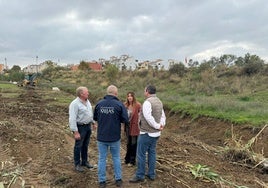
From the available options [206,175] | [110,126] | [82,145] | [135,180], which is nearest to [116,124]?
[110,126]

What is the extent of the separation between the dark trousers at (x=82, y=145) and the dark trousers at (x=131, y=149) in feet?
3.04

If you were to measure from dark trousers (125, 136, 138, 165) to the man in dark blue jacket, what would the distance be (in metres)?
1.13

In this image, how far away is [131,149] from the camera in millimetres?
8305

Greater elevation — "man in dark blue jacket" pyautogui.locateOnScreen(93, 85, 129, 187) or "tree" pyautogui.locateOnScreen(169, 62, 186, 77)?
"tree" pyautogui.locateOnScreen(169, 62, 186, 77)

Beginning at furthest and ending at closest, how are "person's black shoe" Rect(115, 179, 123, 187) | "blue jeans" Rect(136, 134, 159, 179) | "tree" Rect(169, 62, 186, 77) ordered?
1. "tree" Rect(169, 62, 186, 77)
2. "blue jeans" Rect(136, 134, 159, 179)
3. "person's black shoe" Rect(115, 179, 123, 187)

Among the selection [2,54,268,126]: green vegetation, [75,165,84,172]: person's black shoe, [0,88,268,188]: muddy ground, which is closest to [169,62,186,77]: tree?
[2,54,268,126]: green vegetation

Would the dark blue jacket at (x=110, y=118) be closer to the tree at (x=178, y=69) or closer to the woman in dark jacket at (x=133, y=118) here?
the woman in dark jacket at (x=133, y=118)

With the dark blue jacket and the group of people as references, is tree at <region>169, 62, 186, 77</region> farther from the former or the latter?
the dark blue jacket

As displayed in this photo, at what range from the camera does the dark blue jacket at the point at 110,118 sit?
6.84 metres

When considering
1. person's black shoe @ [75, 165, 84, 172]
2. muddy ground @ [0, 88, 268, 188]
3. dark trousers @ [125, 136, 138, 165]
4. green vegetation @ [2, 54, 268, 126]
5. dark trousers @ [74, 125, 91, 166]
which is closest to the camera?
muddy ground @ [0, 88, 268, 188]

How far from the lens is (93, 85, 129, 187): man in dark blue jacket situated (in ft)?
22.4

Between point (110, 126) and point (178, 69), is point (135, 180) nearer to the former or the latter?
point (110, 126)

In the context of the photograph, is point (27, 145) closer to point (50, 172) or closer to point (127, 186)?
point (50, 172)

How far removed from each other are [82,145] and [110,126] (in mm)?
1428
